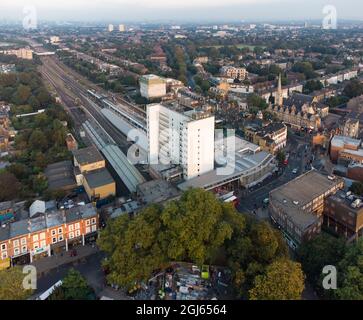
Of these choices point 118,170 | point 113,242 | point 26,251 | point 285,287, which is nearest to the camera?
point 285,287

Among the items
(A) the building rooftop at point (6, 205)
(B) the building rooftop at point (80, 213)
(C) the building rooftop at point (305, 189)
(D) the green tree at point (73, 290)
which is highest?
(C) the building rooftop at point (305, 189)

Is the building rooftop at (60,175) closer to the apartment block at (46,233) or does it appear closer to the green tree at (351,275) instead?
the apartment block at (46,233)

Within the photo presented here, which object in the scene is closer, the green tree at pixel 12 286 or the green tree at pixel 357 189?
the green tree at pixel 12 286

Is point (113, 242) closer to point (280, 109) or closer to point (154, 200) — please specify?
point (154, 200)

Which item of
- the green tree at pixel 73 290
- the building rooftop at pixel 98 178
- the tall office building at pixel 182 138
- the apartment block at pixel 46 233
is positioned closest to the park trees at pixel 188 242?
the green tree at pixel 73 290

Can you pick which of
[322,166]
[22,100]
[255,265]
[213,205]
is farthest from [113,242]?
[22,100]

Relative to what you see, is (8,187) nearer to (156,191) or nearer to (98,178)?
(98,178)
